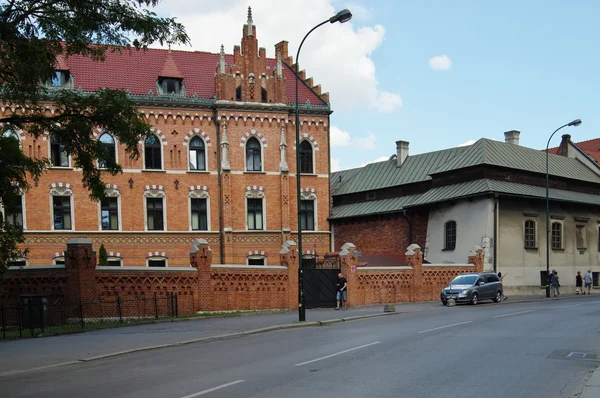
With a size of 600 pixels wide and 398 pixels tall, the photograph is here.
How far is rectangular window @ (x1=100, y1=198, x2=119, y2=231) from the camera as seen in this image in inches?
1531

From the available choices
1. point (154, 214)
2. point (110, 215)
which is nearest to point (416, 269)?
point (154, 214)

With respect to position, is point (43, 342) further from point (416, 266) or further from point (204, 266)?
point (416, 266)

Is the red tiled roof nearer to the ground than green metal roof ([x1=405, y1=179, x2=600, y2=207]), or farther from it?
farther from it

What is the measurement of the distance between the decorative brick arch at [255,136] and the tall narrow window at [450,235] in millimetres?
13202

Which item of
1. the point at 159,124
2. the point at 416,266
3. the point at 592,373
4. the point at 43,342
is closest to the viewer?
the point at 592,373

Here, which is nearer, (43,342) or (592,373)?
(592,373)

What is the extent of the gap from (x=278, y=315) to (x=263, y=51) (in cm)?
2084

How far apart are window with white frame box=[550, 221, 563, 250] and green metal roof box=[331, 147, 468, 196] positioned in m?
8.17

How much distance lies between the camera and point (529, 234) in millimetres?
42094

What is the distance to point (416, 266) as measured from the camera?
3684 cm

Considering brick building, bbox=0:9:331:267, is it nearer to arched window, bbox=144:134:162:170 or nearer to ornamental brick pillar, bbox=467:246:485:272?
arched window, bbox=144:134:162:170

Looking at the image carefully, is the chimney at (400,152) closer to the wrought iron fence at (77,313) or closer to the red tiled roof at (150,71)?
the red tiled roof at (150,71)

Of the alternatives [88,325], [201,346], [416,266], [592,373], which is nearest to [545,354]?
[592,373]

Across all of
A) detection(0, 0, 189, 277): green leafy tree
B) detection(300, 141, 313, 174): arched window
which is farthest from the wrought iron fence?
detection(300, 141, 313, 174): arched window
